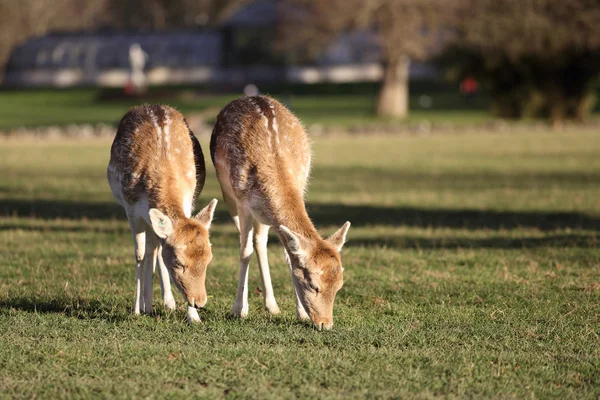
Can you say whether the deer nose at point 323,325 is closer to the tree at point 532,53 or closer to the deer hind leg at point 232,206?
the deer hind leg at point 232,206

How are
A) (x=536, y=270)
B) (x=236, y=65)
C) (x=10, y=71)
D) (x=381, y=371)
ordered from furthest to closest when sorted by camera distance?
(x=10, y=71) → (x=236, y=65) → (x=536, y=270) → (x=381, y=371)

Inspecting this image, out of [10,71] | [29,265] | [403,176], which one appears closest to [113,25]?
[10,71]

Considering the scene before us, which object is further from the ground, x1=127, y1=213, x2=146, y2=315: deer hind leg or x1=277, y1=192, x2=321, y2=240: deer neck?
x1=277, y1=192, x2=321, y2=240: deer neck

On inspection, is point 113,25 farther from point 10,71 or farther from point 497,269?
point 497,269

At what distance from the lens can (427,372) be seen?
697 cm

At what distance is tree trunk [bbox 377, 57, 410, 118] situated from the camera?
4716 cm

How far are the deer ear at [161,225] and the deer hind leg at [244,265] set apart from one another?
3.30 feet

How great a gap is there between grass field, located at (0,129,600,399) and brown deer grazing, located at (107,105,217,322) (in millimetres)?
421

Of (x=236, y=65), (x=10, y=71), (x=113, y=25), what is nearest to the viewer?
(x=236, y=65)

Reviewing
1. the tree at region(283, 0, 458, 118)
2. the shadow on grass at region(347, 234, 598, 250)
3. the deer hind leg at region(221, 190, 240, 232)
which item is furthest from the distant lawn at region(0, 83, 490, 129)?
the deer hind leg at region(221, 190, 240, 232)

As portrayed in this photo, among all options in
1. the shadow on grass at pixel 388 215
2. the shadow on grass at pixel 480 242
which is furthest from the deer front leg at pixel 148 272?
the shadow on grass at pixel 388 215

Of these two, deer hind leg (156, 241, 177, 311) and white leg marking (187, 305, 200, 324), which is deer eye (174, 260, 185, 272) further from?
deer hind leg (156, 241, 177, 311)

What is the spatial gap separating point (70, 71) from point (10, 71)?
550cm

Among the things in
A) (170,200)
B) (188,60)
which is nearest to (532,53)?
(170,200)
